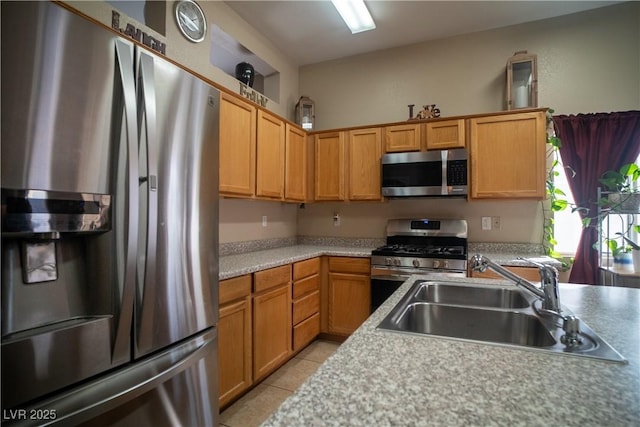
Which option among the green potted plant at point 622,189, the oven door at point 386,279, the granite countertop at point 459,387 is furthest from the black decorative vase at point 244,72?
the green potted plant at point 622,189

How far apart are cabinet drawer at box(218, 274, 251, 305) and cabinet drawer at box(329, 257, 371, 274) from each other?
1133 millimetres

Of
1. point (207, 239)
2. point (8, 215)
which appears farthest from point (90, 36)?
point (207, 239)

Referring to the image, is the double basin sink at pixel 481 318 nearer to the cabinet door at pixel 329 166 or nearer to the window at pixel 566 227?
the cabinet door at pixel 329 166

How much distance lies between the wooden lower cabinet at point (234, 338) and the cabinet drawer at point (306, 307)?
24.3 inches

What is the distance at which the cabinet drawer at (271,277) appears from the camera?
2.19m

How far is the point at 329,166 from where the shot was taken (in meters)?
3.45

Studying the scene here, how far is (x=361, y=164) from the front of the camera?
10.9ft

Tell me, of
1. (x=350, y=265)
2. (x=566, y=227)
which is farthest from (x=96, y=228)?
(x=566, y=227)

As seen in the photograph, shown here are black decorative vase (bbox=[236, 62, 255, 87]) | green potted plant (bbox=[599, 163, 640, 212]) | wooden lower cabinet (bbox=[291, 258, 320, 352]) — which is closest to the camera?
green potted plant (bbox=[599, 163, 640, 212])

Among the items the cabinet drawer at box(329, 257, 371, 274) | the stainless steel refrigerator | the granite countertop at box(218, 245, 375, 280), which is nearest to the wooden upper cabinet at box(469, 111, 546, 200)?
the cabinet drawer at box(329, 257, 371, 274)

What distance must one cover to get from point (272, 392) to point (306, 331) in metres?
0.69

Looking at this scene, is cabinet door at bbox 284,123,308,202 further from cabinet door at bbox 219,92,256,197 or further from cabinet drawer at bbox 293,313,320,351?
cabinet drawer at bbox 293,313,320,351

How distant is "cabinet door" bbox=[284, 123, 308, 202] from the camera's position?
3.16 metres

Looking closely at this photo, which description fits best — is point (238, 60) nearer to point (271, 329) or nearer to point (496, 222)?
point (271, 329)
